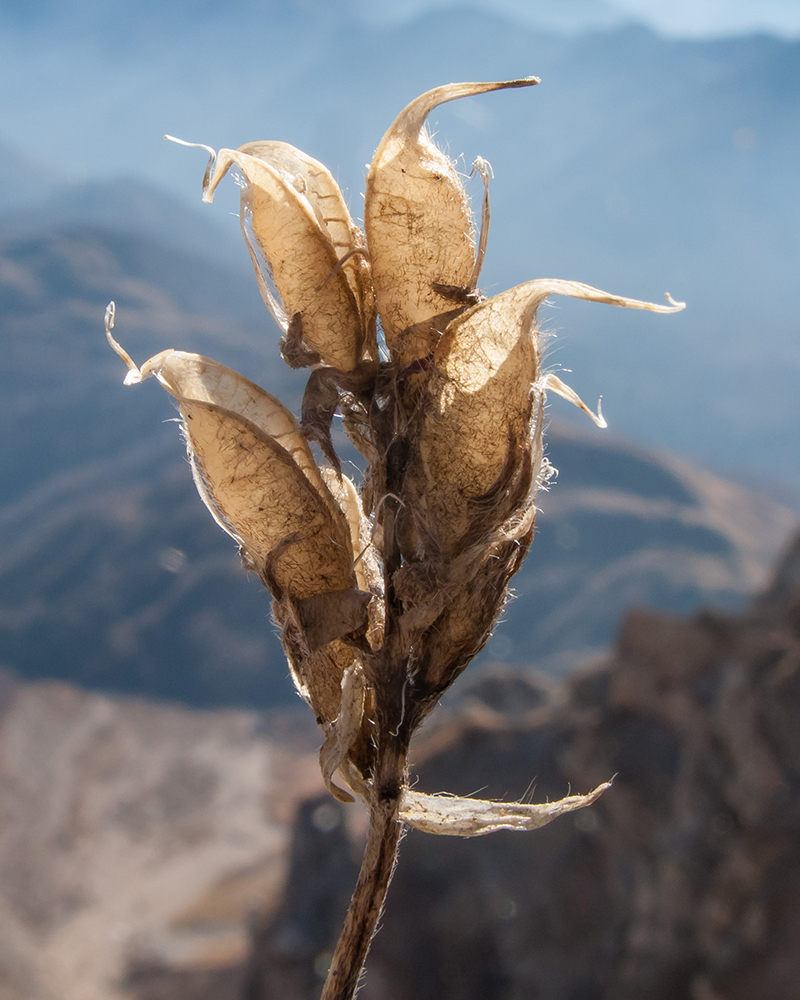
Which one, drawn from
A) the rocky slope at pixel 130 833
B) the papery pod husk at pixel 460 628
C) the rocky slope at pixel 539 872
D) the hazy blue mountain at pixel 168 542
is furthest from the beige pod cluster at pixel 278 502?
the hazy blue mountain at pixel 168 542

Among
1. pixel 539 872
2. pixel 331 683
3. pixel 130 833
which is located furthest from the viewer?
pixel 130 833

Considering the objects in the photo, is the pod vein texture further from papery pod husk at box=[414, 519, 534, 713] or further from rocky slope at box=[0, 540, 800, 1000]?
rocky slope at box=[0, 540, 800, 1000]

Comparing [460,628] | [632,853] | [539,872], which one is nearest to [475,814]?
A: [460,628]

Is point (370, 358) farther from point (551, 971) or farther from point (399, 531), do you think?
point (551, 971)

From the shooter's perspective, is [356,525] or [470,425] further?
[356,525]

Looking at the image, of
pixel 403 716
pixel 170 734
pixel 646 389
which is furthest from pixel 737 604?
pixel 646 389

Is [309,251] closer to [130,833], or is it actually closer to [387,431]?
[387,431]

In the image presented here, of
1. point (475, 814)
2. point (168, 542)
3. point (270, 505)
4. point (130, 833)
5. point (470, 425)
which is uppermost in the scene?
point (470, 425)
